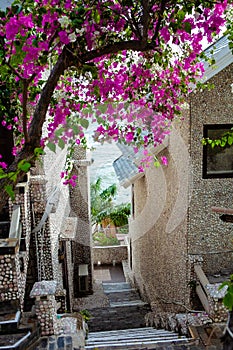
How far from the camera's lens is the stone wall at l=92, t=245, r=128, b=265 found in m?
15.7

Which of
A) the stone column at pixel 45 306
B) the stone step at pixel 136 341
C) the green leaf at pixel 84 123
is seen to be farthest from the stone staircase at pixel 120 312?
the green leaf at pixel 84 123

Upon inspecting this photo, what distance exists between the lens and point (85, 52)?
371 centimetres

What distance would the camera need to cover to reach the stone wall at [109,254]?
15703 millimetres

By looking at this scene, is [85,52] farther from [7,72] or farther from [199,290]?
[199,290]

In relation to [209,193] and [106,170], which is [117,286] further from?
[106,170]

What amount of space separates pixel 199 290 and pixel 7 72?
4.61 m

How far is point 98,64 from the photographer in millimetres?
4664

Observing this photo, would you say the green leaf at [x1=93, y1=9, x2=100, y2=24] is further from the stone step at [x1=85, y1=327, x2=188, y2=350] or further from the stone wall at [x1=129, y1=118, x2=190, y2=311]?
the stone step at [x1=85, y1=327, x2=188, y2=350]

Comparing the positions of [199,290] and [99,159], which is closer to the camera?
[199,290]

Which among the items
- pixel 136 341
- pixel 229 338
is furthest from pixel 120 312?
pixel 229 338

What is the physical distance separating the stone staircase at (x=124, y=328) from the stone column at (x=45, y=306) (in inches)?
24.1

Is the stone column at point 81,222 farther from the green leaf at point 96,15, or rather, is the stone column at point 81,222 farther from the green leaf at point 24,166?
the green leaf at point 24,166

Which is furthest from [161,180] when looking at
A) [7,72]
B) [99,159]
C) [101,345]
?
[99,159]

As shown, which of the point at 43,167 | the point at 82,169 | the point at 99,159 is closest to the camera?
the point at 43,167
